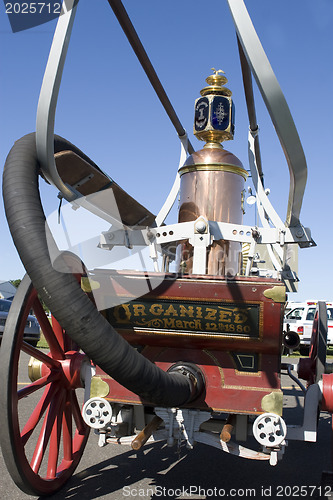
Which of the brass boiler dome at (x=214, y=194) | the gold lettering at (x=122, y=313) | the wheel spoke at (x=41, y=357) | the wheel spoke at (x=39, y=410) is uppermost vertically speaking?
the brass boiler dome at (x=214, y=194)

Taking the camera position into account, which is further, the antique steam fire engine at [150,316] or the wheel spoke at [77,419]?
the wheel spoke at [77,419]

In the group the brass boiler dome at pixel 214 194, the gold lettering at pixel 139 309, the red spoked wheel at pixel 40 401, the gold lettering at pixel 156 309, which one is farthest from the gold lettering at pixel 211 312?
the red spoked wheel at pixel 40 401

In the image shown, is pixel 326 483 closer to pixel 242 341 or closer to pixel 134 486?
pixel 242 341

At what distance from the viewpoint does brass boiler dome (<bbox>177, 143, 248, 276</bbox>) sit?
12.4 ft

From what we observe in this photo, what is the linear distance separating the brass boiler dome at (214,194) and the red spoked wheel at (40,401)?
1153 millimetres

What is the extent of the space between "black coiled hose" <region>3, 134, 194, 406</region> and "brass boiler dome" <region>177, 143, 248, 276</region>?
61.8 inches

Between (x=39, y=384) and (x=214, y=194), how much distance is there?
1.97 meters

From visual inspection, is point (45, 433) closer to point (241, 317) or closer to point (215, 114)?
point (241, 317)

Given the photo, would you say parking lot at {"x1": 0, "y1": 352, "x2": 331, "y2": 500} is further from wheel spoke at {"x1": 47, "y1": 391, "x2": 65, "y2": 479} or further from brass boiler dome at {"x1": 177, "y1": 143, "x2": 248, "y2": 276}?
brass boiler dome at {"x1": 177, "y1": 143, "x2": 248, "y2": 276}

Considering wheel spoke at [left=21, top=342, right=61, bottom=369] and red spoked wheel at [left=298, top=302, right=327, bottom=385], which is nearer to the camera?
wheel spoke at [left=21, top=342, right=61, bottom=369]

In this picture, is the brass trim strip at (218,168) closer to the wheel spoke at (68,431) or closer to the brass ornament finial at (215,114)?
the brass ornament finial at (215,114)

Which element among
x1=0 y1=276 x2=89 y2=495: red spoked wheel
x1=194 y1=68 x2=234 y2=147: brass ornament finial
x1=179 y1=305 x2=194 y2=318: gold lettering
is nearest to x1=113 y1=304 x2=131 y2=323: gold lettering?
x1=179 y1=305 x2=194 y2=318: gold lettering

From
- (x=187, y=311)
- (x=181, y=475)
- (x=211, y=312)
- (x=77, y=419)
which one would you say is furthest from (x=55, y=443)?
(x=211, y=312)

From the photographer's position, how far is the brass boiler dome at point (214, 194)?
149 inches
